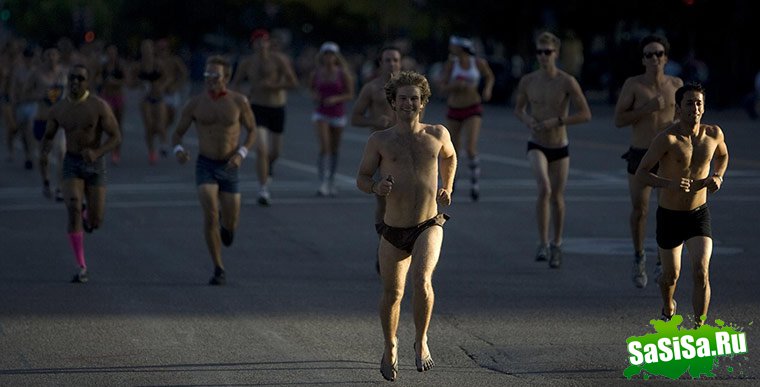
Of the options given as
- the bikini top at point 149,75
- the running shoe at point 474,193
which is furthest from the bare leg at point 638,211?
the bikini top at point 149,75

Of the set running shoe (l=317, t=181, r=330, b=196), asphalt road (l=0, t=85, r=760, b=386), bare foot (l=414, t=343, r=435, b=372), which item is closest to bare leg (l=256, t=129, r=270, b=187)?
asphalt road (l=0, t=85, r=760, b=386)

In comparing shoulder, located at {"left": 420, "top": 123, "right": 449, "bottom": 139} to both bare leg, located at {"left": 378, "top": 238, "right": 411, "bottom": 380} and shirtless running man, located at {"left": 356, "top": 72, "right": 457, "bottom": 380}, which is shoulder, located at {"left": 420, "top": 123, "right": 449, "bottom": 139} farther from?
bare leg, located at {"left": 378, "top": 238, "right": 411, "bottom": 380}

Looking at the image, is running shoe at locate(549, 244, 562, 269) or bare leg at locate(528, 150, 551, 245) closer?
running shoe at locate(549, 244, 562, 269)

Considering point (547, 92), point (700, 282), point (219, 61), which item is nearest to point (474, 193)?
point (547, 92)

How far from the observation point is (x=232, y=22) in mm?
94625

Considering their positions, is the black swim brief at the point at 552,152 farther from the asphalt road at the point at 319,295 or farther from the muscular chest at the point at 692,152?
the muscular chest at the point at 692,152

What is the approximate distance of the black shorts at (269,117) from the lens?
2152 centimetres

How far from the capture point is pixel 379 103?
1529cm

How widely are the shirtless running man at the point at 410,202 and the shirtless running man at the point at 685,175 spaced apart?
1576 mm

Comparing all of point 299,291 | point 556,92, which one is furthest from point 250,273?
point 556,92

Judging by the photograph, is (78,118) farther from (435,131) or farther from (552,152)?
(435,131)

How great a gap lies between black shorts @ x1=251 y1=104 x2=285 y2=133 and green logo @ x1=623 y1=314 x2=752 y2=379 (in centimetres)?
1188

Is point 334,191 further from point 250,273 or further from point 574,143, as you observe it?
point 574,143

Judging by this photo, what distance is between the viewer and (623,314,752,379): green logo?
9.19 meters
